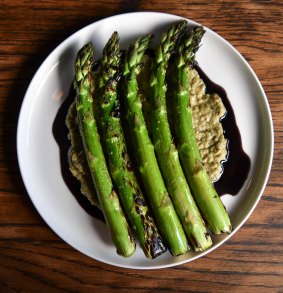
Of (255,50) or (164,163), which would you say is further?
(255,50)

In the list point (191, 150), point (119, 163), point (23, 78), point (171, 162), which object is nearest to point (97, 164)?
point (119, 163)

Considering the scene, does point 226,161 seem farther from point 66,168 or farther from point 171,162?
point 66,168

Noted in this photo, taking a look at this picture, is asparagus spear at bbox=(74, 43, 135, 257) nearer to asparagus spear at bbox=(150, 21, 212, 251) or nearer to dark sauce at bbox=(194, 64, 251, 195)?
asparagus spear at bbox=(150, 21, 212, 251)

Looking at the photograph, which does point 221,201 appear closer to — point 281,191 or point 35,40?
point 281,191

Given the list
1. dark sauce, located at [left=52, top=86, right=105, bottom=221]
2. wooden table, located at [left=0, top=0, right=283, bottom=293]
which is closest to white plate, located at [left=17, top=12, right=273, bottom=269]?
dark sauce, located at [left=52, top=86, right=105, bottom=221]

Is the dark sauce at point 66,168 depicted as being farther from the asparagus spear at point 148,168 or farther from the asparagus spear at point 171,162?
the asparagus spear at point 171,162

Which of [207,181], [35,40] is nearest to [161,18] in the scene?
[35,40]

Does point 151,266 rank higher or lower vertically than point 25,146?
lower
